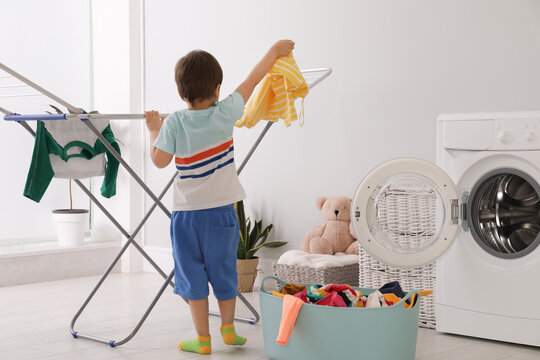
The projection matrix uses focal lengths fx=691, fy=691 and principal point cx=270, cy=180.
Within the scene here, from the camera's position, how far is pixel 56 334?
8.56ft

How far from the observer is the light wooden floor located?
2.29 meters

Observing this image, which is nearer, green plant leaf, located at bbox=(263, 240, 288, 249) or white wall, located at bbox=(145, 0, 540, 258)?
white wall, located at bbox=(145, 0, 540, 258)

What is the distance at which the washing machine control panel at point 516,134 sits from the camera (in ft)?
7.53

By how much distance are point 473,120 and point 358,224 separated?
1.79 feet

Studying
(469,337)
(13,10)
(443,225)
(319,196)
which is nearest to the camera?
(443,225)

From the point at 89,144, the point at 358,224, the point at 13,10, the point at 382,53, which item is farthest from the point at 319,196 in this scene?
the point at 13,10

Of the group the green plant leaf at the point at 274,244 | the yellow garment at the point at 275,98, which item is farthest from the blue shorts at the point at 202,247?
the green plant leaf at the point at 274,244

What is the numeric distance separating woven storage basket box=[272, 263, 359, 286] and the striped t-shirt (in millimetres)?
862

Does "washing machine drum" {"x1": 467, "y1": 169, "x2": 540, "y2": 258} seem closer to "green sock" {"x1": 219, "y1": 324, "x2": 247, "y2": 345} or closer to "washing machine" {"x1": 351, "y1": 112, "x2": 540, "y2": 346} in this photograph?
"washing machine" {"x1": 351, "y1": 112, "x2": 540, "y2": 346}

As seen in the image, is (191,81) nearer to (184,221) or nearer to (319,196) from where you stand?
(184,221)

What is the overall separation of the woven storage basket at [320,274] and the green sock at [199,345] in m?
0.80

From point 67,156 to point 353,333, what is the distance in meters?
1.20

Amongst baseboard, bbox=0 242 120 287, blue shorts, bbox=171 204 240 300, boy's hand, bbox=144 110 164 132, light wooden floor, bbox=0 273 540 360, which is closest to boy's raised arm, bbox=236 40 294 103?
boy's hand, bbox=144 110 164 132

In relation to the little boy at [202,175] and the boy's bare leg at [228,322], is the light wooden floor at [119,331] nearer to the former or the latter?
the boy's bare leg at [228,322]
